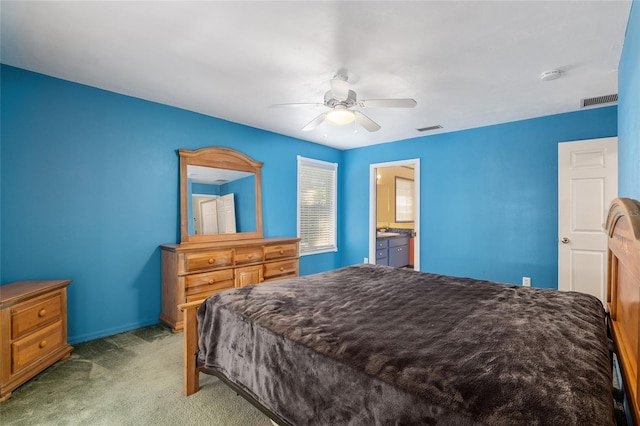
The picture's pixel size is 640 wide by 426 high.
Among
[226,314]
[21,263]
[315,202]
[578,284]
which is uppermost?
[315,202]

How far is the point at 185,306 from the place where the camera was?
202cm

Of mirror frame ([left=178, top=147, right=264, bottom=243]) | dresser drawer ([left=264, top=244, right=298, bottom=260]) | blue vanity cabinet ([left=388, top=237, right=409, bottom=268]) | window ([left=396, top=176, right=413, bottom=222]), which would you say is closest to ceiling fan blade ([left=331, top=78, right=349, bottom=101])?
mirror frame ([left=178, top=147, right=264, bottom=243])

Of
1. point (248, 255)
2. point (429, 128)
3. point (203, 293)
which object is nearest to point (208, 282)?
point (203, 293)

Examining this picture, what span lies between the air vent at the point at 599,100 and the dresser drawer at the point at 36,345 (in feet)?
18.1

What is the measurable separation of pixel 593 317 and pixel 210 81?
3341mm

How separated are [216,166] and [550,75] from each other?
3.67 metres

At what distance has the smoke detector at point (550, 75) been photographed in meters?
2.55

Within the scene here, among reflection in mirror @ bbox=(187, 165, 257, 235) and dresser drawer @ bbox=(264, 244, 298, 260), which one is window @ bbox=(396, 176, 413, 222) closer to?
dresser drawer @ bbox=(264, 244, 298, 260)

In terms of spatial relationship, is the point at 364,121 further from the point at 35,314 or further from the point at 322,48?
the point at 35,314

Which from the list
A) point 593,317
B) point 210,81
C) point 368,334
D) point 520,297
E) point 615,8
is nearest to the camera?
point 368,334

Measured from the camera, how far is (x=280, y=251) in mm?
4074

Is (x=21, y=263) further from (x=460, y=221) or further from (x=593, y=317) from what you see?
(x=460, y=221)

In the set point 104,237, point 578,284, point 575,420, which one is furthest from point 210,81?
point 578,284

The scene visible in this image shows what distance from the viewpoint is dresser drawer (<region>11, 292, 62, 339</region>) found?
2055mm
